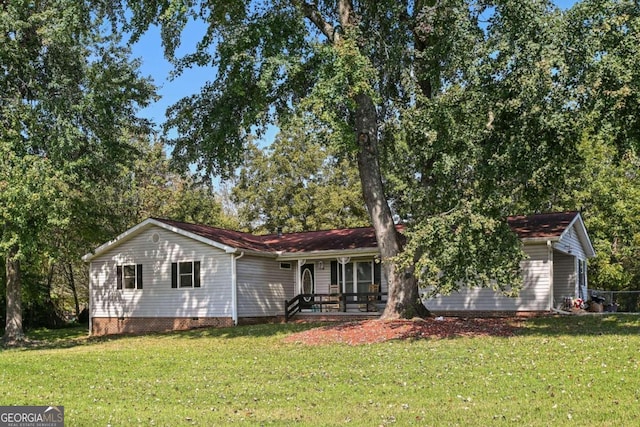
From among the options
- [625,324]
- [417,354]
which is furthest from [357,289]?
[417,354]

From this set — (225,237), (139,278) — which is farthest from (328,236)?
(139,278)

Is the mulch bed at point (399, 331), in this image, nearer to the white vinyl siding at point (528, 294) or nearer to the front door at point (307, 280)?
the white vinyl siding at point (528, 294)

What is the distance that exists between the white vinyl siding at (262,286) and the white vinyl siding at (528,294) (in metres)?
7.18

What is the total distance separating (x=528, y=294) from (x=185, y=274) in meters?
12.4

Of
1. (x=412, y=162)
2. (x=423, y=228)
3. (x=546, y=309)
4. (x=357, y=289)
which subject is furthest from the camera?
(x=357, y=289)

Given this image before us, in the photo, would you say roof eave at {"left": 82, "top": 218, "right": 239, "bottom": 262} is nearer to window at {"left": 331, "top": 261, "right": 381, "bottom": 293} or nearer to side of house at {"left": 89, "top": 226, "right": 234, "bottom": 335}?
side of house at {"left": 89, "top": 226, "right": 234, "bottom": 335}

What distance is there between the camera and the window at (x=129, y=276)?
24406 mm

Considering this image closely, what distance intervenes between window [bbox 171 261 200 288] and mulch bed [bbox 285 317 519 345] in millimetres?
7747

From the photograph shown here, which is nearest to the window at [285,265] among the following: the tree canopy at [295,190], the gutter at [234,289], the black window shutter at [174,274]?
the gutter at [234,289]

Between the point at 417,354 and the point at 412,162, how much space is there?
677 centimetres

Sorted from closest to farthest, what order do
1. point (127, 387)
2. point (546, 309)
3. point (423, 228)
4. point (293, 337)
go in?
point (127, 387)
point (423, 228)
point (293, 337)
point (546, 309)

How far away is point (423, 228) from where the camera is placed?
43.9 ft

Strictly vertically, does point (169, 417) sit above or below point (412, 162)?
below

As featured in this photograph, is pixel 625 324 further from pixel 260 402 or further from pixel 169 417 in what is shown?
pixel 169 417
